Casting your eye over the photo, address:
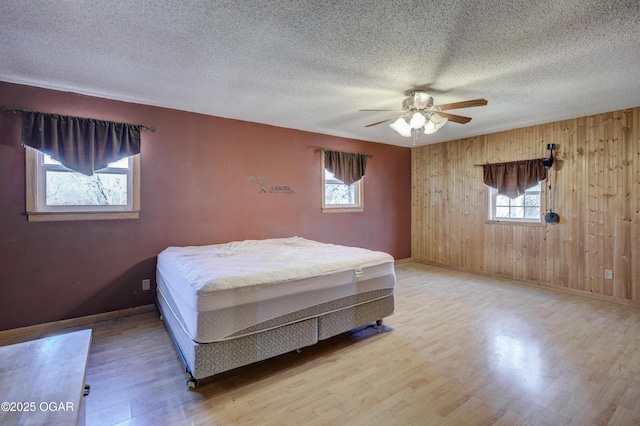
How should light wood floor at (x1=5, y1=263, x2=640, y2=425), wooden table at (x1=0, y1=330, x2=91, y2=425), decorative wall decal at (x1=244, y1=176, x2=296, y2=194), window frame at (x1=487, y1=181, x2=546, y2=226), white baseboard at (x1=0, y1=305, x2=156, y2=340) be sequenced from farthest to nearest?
1. window frame at (x1=487, y1=181, x2=546, y2=226)
2. decorative wall decal at (x1=244, y1=176, x2=296, y2=194)
3. white baseboard at (x1=0, y1=305, x2=156, y2=340)
4. light wood floor at (x1=5, y1=263, x2=640, y2=425)
5. wooden table at (x1=0, y1=330, x2=91, y2=425)

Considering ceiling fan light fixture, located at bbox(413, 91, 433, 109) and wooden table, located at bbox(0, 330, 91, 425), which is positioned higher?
ceiling fan light fixture, located at bbox(413, 91, 433, 109)

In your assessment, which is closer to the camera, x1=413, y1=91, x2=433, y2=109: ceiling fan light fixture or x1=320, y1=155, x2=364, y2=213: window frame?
x1=413, y1=91, x2=433, y2=109: ceiling fan light fixture

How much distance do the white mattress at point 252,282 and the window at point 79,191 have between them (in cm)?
84

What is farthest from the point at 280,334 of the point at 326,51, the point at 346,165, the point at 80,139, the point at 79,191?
the point at 346,165

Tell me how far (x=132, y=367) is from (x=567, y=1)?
3.80 m

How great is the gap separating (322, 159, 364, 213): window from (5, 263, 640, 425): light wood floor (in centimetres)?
228

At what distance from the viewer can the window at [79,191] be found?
280 cm

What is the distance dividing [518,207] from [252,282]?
454cm

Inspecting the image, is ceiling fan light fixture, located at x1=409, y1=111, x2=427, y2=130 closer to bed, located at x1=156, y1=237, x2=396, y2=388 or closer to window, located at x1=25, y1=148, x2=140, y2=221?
bed, located at x1=156, y1=237, x2=396, y2=388

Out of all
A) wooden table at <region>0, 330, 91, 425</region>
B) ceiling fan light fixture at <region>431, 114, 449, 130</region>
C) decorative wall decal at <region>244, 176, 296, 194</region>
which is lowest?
wooden table at <region>0, 330, 91, 425</region>

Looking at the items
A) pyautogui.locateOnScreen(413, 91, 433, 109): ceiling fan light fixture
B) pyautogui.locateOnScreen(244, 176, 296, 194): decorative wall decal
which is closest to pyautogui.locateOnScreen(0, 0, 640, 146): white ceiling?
pyautogui.locateOnScreen(413, 91, 433, 109): ceiling fan light fixture

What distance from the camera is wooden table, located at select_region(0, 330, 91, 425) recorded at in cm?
87

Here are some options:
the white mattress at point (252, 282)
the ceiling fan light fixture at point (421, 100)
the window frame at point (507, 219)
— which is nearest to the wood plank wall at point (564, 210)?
the window frame at point (507, 219)

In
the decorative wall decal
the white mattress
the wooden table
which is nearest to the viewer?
the wooden table
